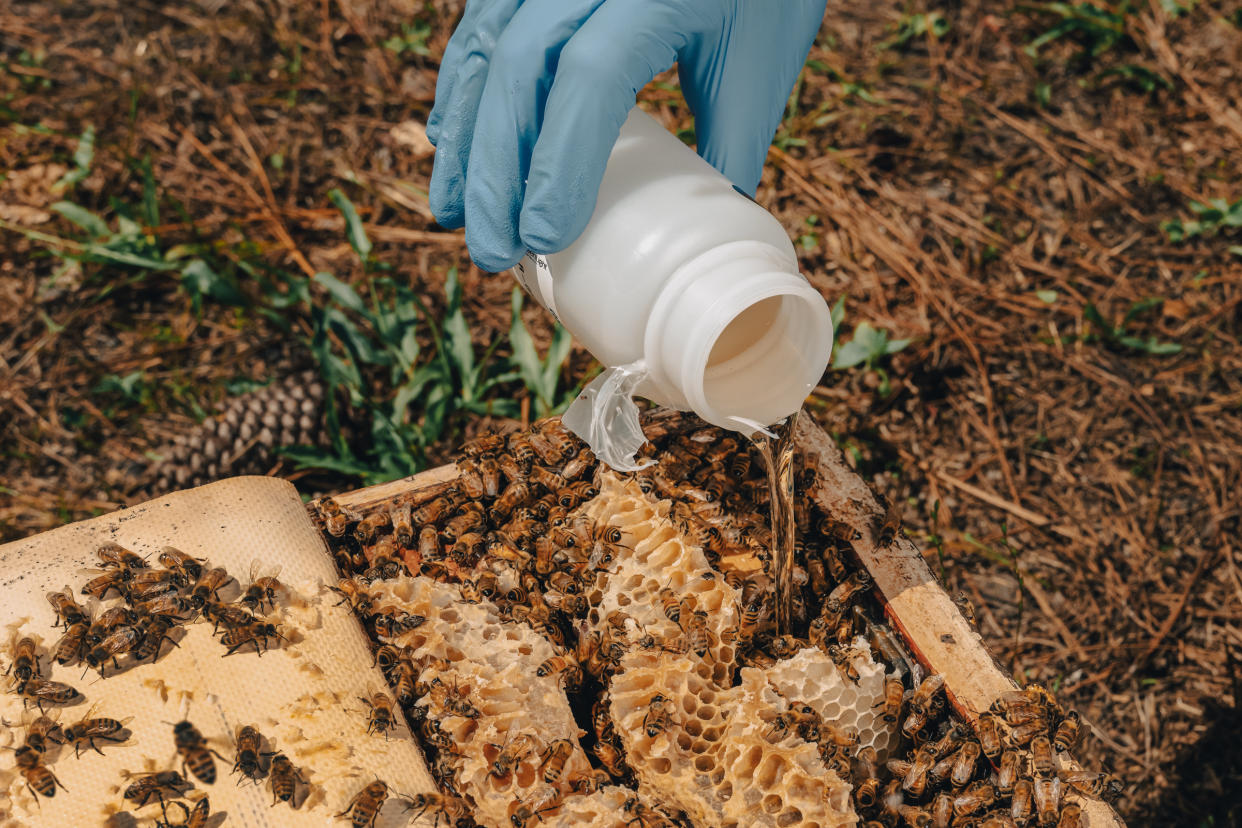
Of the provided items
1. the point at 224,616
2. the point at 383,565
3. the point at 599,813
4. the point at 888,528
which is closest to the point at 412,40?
the point at 383,565

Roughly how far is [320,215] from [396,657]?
156 inches

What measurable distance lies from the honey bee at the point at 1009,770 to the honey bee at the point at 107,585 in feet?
8.12

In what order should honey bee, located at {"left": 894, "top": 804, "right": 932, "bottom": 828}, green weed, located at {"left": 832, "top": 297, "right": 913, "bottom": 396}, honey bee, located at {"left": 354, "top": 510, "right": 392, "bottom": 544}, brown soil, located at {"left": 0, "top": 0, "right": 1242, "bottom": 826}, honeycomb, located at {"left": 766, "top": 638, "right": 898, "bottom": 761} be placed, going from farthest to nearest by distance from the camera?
green weed, located at {"left": 832, "top": 297, "right": 913, "bottom": 396}, brown soil, located at {"left": 0, "top": 0, "right": 1242, "bottom": 826}, honey bee, located at {"left": 354, "top": 510, "right": 392, "bottom": 544}, honeycomb, located at {"left": 766, "top": 638, "right": 898, "bottom": 761}, honey bee, located at {"left": 894, "top": 804, "right": 932, "bottom": 828}

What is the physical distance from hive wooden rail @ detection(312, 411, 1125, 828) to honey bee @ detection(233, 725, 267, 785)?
84 cm

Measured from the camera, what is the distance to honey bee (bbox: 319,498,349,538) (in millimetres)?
2932

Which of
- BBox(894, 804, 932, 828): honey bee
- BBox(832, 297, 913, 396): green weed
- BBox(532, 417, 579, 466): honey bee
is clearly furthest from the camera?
BBox(832, 297, 913, 396): green weed

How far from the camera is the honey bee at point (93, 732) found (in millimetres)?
2309

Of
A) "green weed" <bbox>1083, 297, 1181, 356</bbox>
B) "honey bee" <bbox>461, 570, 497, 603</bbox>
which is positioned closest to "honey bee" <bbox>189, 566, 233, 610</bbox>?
"honey bee" <bbox>461, 570, 497, 603</bbox>

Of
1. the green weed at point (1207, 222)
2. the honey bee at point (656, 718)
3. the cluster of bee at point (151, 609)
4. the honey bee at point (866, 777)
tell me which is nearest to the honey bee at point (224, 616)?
the cluster of bee at point (151, 609)

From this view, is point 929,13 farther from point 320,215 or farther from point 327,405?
point 327,405

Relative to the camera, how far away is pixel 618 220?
2.40 meters

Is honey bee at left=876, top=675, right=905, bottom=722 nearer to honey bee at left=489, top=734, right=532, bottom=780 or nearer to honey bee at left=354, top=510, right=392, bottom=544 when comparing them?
honey bee at left=489, top=734, right=532, bottom=780

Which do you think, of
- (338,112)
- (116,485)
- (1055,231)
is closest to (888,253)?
(1055,231)

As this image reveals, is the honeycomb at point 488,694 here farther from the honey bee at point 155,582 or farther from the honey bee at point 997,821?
the honey bee at point 997,821
